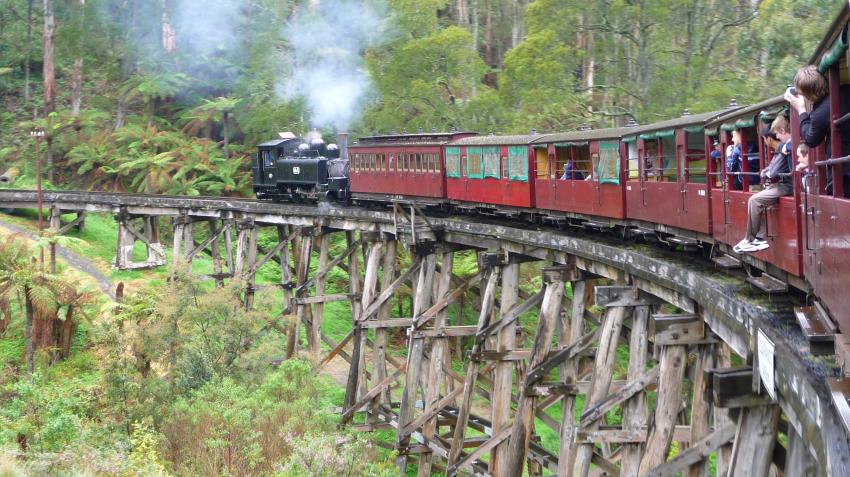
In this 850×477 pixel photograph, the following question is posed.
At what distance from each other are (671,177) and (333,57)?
23.4 metres

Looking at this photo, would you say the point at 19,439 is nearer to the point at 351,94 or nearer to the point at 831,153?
the point at 831,153

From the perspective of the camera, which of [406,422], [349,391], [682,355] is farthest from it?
[349,391]

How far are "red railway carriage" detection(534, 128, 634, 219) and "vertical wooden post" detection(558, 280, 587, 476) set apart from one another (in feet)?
5.17

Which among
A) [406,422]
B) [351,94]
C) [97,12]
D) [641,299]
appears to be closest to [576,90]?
[351,94]

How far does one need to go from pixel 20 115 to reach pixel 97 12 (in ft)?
19.5

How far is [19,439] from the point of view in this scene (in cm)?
1514

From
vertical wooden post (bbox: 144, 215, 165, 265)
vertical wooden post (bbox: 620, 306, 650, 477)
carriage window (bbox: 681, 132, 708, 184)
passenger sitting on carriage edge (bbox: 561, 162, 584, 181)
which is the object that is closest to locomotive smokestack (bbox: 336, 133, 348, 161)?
vertical wooden post (bbox: 144, 215, 165, 265)

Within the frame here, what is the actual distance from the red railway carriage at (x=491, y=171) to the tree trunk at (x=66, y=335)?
967 centimetres

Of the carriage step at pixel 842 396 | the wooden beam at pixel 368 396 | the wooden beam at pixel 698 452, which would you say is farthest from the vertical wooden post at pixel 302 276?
the carriage step at pixel 842 396

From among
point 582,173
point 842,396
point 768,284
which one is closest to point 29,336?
point 582,173

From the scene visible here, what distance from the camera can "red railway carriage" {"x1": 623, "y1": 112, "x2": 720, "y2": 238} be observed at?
37.0 feet

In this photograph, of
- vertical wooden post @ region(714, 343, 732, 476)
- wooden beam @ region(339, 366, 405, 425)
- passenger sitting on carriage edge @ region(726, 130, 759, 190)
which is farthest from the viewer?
wooden beam @ region(339, 366, 405, 425)

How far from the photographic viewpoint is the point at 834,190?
17.4 feet

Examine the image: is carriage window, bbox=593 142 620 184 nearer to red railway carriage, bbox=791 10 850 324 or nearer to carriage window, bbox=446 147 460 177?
carriage window, bbox=446 147 460 177
